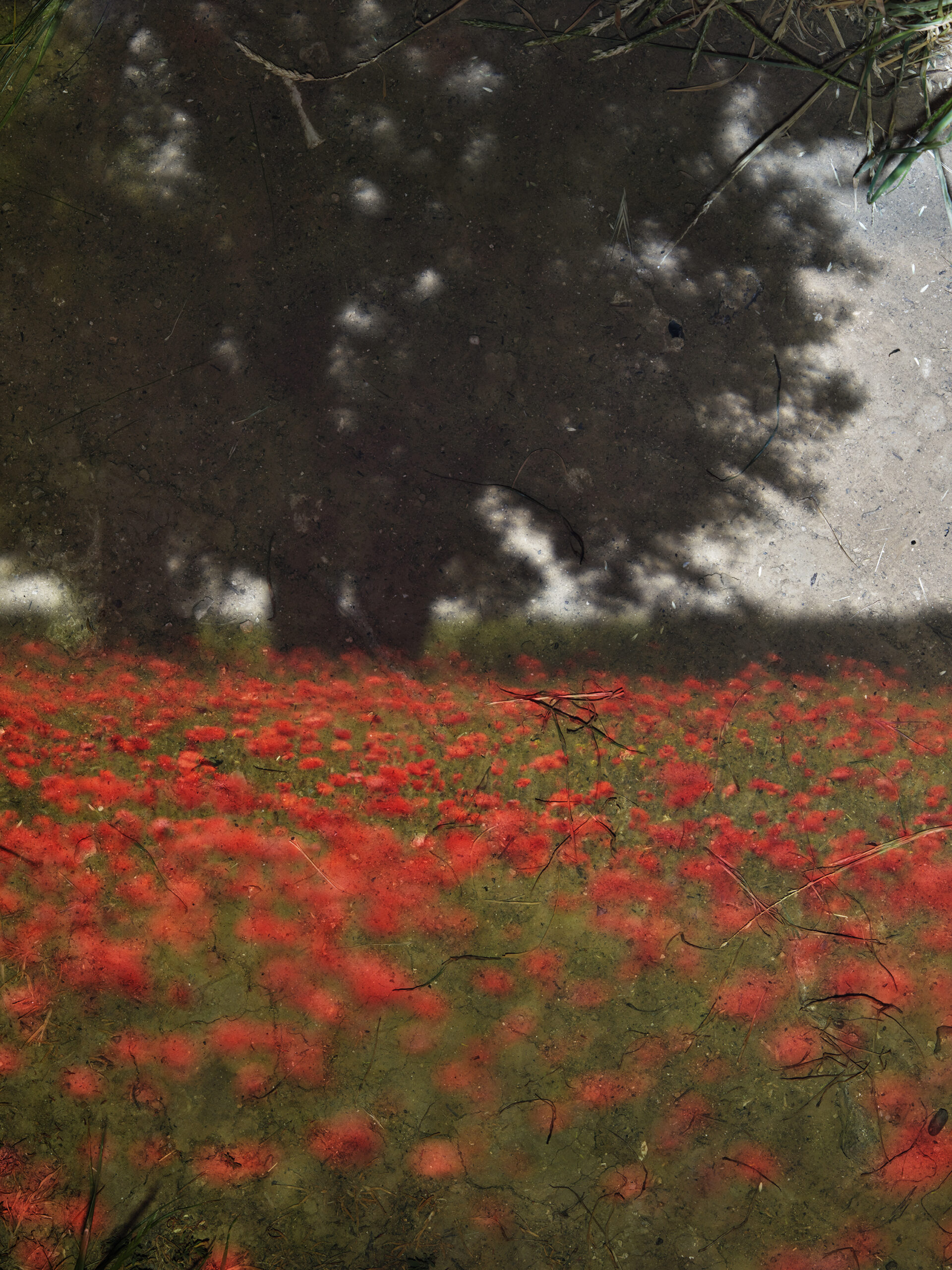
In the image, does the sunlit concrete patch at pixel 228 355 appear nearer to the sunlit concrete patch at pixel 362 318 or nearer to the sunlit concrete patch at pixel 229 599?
the sunlit concrete patch at pixel 362 318

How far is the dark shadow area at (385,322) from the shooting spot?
243cm

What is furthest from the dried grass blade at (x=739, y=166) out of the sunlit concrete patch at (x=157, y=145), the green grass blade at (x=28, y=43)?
the green grass blade at (x=28, y=43)

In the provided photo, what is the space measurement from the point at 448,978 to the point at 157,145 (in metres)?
3.15

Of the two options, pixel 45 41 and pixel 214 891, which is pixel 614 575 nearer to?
pixel 214 891

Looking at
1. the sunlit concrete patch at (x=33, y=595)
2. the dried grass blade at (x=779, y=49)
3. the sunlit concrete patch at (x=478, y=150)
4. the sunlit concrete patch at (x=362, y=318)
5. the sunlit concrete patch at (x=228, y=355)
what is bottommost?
the sunlit concrete patch at (x=33, y=595)

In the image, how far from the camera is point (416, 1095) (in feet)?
7.93

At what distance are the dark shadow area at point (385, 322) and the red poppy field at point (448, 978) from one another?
1.26ft

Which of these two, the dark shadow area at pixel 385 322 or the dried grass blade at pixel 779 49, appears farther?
the dark shadow area at pixel 385 322

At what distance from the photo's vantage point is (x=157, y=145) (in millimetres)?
2439

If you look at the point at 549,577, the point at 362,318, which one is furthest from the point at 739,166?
the point at 549,577

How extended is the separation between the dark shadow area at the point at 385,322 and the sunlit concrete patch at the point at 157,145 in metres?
0.01

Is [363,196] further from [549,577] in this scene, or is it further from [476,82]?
[549,577]

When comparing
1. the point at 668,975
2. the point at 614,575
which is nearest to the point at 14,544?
the point at 614,575

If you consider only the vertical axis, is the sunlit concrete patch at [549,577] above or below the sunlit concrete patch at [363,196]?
below
